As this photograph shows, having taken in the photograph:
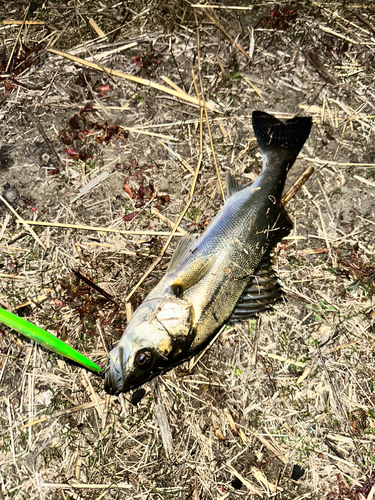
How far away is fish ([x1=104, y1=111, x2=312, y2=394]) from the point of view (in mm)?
3580

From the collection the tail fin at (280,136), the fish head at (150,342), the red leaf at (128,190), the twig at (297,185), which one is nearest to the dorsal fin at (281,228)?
the twig at (297,185)

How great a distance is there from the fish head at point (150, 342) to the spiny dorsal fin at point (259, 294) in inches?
24.3

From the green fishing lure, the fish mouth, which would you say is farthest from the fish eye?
the green fishing lure

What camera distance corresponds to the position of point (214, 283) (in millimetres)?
3717

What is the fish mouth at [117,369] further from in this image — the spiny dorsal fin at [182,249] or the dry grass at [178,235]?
the spiny dorsal fin at [182,249]

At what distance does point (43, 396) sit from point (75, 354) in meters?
0.96

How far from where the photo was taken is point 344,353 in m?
4.41

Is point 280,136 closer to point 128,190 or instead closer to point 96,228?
point 128,190

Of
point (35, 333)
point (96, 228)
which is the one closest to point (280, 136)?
point (96, 228)

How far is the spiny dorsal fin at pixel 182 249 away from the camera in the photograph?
3.88 meters

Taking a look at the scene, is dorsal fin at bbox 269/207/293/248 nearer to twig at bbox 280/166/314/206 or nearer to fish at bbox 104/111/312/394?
fish at bbox 104/111/312/394

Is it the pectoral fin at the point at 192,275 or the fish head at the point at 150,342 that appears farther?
the pectoral fin at the point at 192,275

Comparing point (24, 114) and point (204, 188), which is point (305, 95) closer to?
point (204, 188)

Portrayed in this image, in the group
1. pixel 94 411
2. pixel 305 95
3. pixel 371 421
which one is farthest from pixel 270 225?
pixel 94 411
